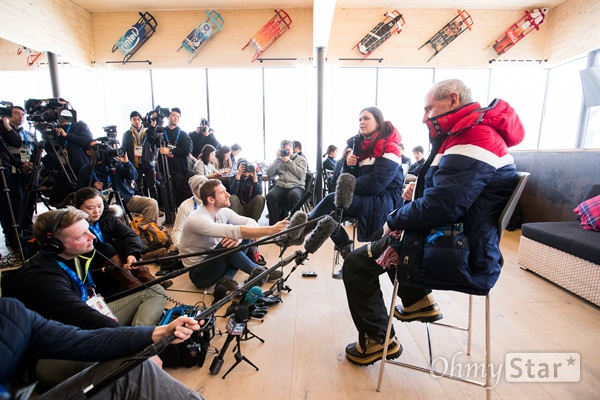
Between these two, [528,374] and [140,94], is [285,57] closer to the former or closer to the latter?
[140,94]

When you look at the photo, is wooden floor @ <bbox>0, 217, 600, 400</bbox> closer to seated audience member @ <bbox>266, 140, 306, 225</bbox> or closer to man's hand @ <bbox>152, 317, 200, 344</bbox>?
man's hand @ <bbox>152, 317, 200, 344</bbox>

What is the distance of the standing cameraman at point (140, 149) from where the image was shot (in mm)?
4340

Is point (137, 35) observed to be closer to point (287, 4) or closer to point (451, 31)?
point (287, 4)

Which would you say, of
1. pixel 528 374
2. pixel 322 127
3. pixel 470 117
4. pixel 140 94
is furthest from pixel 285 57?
pixel 528 374

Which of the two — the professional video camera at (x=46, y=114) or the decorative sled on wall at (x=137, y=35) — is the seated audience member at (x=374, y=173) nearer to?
the professional video camera at (x=46, y=114)

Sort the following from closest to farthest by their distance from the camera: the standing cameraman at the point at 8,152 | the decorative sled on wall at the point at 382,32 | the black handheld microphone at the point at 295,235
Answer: the black handheld microphone at the point at 295,235 → the standing cameraman at the point at 8,152 → the decorative sled on wall at the point at 382,32

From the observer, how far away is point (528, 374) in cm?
157

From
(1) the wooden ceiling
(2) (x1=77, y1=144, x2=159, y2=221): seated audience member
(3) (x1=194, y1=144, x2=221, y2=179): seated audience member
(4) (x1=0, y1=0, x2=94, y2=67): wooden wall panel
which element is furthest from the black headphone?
(1) the wooden ceiling

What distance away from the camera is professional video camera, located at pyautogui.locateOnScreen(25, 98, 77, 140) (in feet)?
9.96

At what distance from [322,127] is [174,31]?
381cm

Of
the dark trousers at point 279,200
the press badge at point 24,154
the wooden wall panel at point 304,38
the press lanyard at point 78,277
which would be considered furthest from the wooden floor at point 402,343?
the wooden wall panel at point 304,38

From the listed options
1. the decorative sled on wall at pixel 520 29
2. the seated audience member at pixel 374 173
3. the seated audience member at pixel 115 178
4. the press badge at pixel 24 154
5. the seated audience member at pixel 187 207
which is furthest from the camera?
the decorative sled on wall at pixel 520 29

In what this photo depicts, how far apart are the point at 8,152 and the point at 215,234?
2.99 m

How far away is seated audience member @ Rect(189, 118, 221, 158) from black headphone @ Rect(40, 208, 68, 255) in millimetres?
4282
